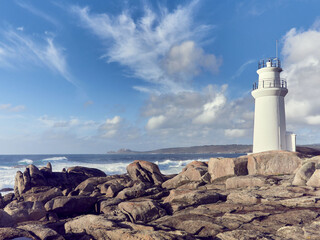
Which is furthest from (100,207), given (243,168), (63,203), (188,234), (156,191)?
(243,168)

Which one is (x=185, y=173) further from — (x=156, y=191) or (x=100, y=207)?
(x=100, y=207)

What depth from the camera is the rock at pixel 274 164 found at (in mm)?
14039

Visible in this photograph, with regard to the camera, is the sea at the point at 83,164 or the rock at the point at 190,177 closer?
the rock at the point at 190,177

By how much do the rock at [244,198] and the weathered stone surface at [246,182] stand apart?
2154mm

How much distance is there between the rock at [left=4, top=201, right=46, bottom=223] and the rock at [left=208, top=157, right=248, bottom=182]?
8.15 metres

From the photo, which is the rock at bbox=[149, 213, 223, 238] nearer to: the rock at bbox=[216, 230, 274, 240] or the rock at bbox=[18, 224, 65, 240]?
the rock at bbox=[216, 230, 274, 240]

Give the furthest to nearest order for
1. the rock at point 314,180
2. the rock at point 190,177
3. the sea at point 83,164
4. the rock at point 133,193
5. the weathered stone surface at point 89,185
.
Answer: the sea at point 83,164, the weathered stone surface at point 89,185, the rock at point 190,177, the rock at point 133,193, the rock at point 314,180

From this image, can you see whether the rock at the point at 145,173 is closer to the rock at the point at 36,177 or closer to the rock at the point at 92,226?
the rock at the point at 36,177

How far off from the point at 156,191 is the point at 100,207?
2776mm

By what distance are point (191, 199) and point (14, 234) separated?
18.0 ft

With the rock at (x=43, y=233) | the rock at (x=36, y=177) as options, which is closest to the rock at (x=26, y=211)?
the rock at (x=43, y=233)

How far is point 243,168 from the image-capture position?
14.4 metres

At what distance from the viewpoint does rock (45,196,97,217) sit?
37.3 feet

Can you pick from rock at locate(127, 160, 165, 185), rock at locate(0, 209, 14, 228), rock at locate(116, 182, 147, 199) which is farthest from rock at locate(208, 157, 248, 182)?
rock at locate(0, 209, 14, 228)
